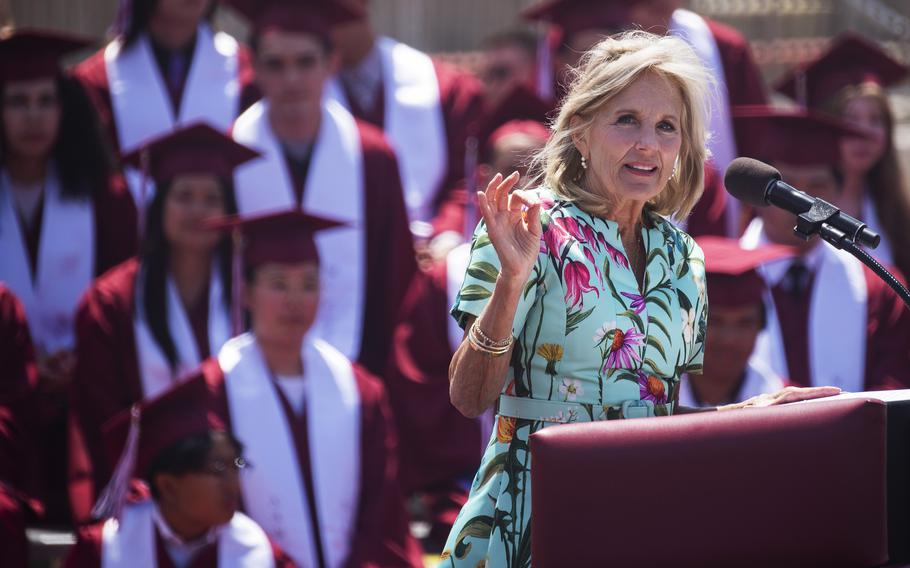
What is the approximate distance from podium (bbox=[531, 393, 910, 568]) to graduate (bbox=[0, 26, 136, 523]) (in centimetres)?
404

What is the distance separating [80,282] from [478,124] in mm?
1921

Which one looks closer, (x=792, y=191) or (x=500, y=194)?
(x=500, y=194)

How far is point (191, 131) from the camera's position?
5.63m

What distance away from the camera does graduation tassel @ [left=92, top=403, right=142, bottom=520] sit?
15.4 feet

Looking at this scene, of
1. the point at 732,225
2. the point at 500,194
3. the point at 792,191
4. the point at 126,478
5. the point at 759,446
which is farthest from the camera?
the point at 732,225

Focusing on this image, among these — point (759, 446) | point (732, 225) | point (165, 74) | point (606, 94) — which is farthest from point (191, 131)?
point (759, 446)

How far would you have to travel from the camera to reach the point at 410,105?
6.82m

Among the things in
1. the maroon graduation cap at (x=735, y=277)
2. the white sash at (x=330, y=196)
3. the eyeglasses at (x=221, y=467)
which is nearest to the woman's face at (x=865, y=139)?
the maroon graduation cap at (x=735, y=277)

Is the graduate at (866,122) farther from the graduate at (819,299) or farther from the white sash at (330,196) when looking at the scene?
the white sash at (330,196)

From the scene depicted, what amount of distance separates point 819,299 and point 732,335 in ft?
2.32

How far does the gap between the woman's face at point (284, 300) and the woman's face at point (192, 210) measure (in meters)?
0.35

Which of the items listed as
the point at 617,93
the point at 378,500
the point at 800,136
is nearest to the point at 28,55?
the point at 378,500

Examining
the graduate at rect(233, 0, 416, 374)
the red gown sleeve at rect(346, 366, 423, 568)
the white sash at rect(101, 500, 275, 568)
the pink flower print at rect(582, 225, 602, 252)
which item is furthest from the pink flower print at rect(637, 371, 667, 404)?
the graduate at rect(233, 0, 416, 374)

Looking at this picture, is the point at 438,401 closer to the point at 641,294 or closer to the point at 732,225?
the point at 732,225
